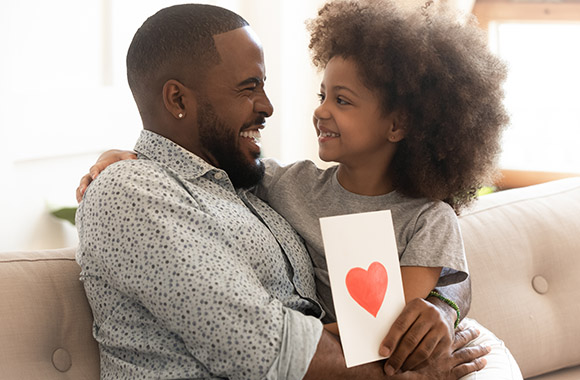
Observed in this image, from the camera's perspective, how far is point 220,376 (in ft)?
4.31

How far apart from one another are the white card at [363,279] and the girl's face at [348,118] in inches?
10.5

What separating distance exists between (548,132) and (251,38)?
7.70 ft

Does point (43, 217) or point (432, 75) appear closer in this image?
point (432, 75)

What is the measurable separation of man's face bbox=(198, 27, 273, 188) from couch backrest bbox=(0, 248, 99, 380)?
360 mm

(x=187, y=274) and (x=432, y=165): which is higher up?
(x=432, y=165)

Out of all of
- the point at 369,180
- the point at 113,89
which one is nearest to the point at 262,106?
the point at 369,180

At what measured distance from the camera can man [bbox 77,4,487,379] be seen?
1247 millimetres

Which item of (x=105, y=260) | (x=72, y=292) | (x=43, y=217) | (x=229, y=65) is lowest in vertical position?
(x=43, y=217)

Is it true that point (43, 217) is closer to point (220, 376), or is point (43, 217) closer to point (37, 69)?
point (37, 69)

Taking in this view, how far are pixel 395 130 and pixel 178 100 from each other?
17.4 inches

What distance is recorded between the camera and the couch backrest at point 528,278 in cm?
199

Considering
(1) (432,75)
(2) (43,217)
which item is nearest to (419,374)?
(1) (432,75)

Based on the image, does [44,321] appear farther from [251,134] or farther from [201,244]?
[251,134]

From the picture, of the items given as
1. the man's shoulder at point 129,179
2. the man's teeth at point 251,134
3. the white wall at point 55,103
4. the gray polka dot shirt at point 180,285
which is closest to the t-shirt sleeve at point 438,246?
the gray polka dot shirt at point 180,285
